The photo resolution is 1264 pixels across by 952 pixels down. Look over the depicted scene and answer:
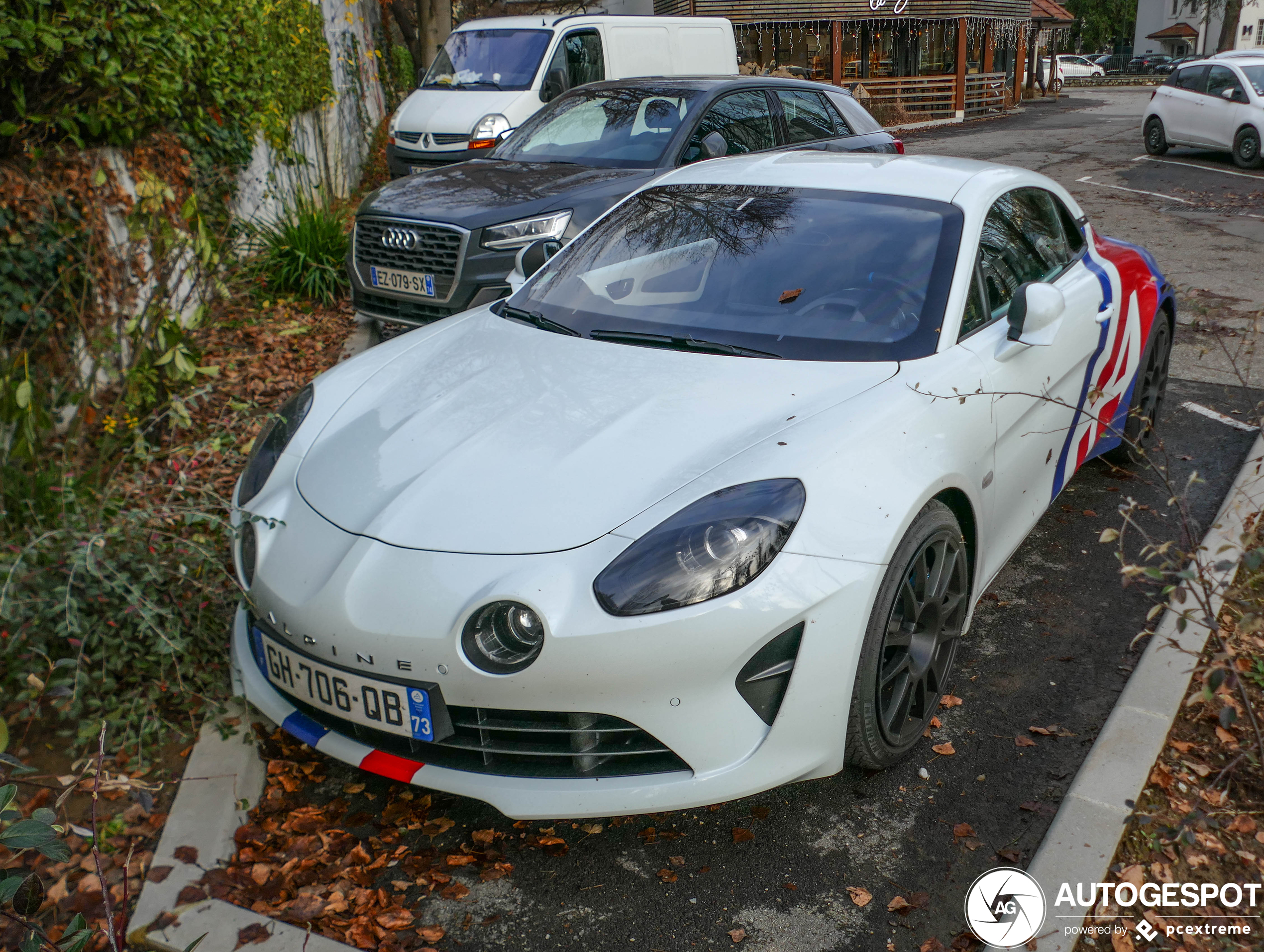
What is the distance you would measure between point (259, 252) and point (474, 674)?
6224 mm

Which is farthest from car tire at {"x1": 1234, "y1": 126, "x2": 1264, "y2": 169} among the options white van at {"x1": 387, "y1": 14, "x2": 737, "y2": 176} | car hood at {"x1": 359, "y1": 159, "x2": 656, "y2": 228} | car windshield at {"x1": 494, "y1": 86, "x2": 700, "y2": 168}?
car hood at {"x1": 359, "y1": 159, "x2": 656, "y2": 228}

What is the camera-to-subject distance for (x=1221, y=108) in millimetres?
16906

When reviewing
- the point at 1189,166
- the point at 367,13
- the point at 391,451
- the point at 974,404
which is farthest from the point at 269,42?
the point at 1189,166

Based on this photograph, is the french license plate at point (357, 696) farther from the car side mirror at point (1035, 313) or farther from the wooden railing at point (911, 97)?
the wooden railing at point (911, 97)

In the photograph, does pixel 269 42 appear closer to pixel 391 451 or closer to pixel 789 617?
pixel 391 451

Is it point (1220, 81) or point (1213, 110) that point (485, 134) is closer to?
point (1213, 110)

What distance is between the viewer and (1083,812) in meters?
2.69

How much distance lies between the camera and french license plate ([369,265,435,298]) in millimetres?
6363

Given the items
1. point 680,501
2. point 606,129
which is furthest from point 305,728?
point 606,129

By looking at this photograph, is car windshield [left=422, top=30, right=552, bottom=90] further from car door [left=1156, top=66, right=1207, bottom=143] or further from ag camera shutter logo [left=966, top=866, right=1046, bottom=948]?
car door [left=1156, top=66, right=1207, bottom=143]

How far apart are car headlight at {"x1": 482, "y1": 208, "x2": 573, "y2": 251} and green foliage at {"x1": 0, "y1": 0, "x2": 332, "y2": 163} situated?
1.91m

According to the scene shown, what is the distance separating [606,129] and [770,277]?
430cm

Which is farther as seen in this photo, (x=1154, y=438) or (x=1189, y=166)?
(x=1189, y=166)

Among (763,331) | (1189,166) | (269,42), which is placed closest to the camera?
(763,331)
